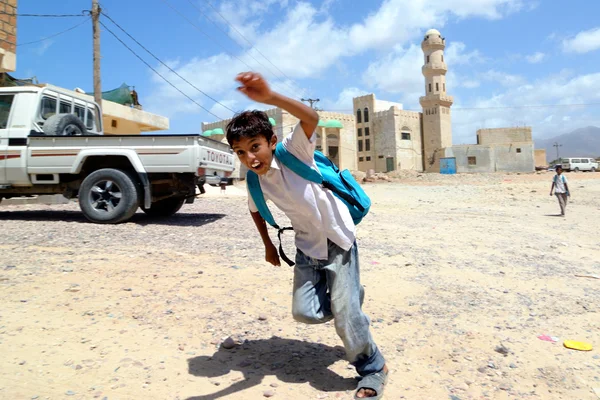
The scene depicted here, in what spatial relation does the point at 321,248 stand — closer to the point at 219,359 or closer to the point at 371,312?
Answer: the point at 219,359

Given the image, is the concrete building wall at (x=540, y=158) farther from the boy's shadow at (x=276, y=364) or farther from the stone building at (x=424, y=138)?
the boy's shadow at (x=276, y=364)

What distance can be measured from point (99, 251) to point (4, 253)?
90 cm

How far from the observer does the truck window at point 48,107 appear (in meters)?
7.12

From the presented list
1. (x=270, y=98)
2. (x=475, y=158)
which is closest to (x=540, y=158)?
(x=475, y=158)

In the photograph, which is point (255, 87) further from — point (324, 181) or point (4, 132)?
point (4, 132)

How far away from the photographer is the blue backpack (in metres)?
2.01

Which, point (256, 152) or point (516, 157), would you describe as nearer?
point (256, 152)

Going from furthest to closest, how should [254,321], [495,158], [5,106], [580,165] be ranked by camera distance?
[495,158] → [580,165] → [5,106] → [254,321]

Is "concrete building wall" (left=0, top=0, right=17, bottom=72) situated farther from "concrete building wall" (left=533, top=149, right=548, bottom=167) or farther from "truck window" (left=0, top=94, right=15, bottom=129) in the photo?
"concrete building wall" (left=533, top=149, right=548, bottom=167)

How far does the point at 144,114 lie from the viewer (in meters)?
19.2

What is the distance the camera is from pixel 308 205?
6.70ft

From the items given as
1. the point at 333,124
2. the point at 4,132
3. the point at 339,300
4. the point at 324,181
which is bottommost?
the point at 339,300

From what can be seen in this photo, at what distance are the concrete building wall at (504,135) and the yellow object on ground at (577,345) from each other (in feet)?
145

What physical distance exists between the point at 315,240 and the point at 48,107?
22.5ft
